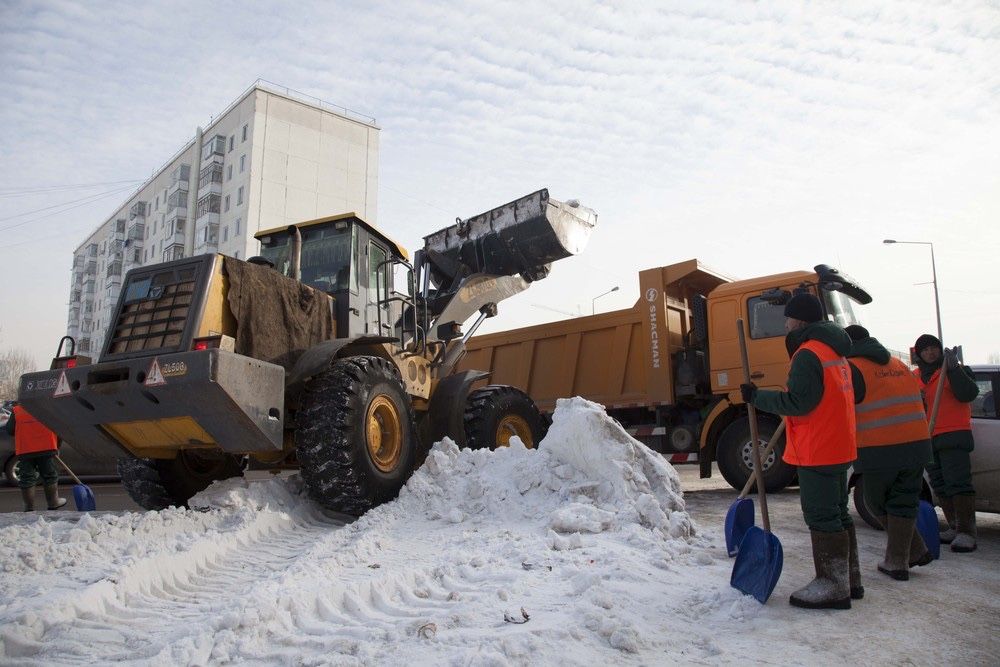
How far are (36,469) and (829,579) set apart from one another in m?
8.43

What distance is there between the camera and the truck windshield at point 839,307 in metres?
7.91

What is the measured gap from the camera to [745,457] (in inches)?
323

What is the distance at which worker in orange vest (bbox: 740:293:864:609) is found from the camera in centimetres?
339

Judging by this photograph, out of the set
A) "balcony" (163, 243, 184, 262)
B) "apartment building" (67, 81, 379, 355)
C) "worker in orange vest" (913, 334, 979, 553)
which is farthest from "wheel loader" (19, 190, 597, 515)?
"balcony" (163, 243, 184, 262)

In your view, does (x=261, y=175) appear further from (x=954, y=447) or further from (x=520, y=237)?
(x=954, y=447)

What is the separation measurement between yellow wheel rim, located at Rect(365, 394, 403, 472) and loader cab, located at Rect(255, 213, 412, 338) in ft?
2.99

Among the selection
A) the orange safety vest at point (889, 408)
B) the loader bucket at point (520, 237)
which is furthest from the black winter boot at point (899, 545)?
the loader bucket at point (520, 237)

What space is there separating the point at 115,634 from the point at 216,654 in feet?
2.19

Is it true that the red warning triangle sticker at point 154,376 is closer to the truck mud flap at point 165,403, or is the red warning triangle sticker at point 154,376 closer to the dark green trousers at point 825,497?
the truck mud flap at point 165,403

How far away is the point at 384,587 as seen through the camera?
3.42m

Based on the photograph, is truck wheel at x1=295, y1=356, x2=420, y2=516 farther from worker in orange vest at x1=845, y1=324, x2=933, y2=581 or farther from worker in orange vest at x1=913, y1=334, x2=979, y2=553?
worker in orange vest at x1=913, y1=334, x2=979, y2=553

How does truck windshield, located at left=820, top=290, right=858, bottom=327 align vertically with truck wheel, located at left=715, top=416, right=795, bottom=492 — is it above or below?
above

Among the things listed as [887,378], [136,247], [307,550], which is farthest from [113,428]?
[136,247]

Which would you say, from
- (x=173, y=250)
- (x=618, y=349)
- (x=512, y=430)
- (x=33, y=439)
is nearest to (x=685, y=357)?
(x=618, y=349)
